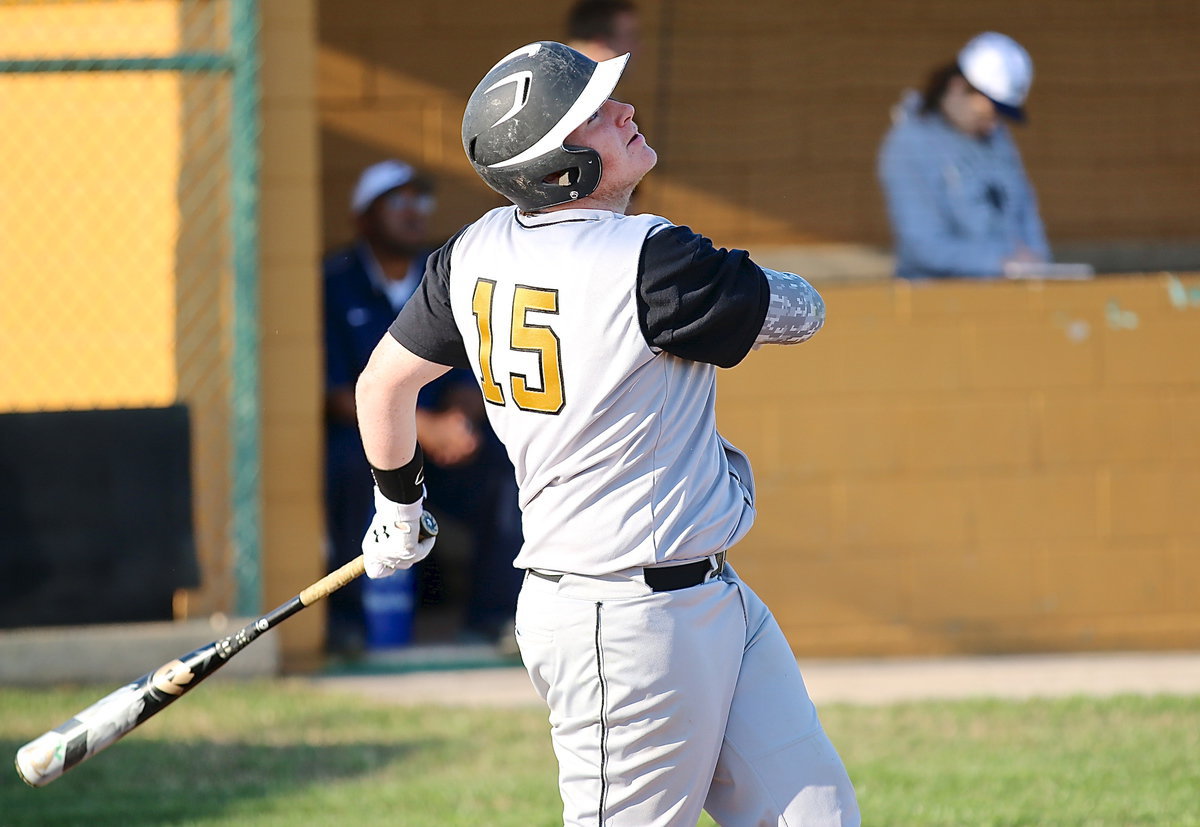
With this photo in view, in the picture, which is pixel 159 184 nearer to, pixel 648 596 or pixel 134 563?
pixel 134 563

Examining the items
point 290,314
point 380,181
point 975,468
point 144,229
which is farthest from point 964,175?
point 144,229

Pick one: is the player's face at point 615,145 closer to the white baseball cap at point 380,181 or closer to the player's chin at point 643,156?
the player's chin at point 643,156

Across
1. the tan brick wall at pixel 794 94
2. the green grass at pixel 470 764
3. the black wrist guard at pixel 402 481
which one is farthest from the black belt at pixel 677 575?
the tan brick wall at pixel 794 94

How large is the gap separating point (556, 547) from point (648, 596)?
192 mm

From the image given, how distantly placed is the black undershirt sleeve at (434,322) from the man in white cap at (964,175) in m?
4.22

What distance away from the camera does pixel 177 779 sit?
4812 mm

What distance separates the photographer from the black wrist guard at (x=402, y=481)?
10.2 feet

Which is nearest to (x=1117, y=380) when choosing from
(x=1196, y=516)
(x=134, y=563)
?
(x=1196, y=516)

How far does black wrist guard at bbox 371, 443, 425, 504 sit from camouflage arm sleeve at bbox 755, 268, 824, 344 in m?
0.77

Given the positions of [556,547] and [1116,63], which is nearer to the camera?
[556,547]

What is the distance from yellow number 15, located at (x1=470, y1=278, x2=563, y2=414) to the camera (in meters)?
2.67

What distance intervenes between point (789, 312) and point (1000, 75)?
15.0ft

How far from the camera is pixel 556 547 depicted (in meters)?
2.79

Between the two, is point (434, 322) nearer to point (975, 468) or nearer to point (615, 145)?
point (615, 145)
